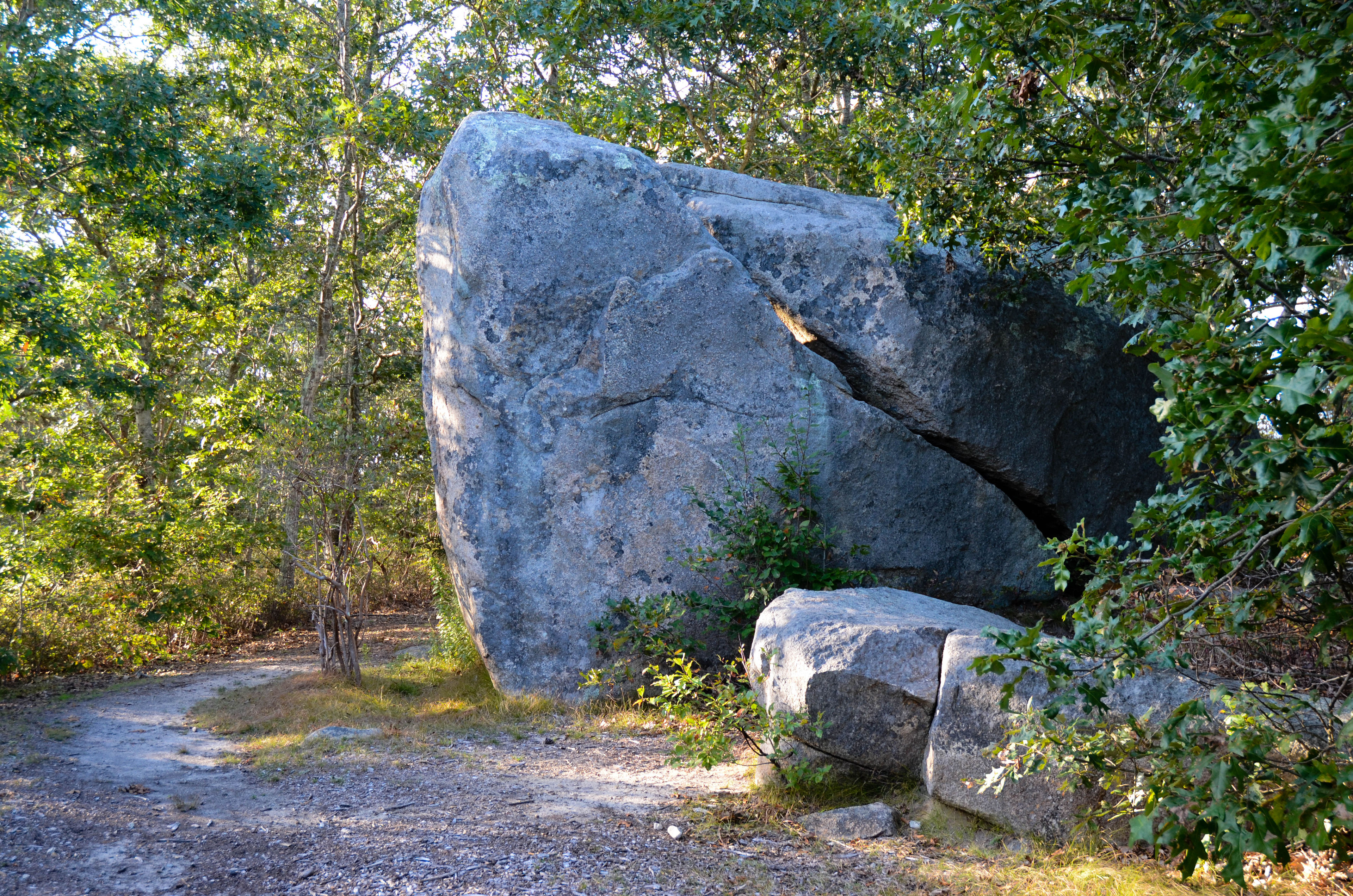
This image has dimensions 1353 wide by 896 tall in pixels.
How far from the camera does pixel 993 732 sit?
4.04 meters

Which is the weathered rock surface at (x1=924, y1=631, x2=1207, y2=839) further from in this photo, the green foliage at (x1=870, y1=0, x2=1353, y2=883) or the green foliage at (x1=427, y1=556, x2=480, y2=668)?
the green foliage at (x1=427, y1=556, x2=480, y2=668)

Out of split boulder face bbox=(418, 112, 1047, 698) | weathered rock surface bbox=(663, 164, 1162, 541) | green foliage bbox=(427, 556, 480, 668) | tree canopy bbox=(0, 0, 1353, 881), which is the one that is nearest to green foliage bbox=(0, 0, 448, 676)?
tree canopy bbox=(0, 0, 1353, 881)

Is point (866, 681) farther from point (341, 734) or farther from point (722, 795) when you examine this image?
point (341, 734)

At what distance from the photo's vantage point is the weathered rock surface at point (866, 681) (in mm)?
4383

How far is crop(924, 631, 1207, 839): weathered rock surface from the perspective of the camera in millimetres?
3812

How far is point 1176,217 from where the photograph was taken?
220cm

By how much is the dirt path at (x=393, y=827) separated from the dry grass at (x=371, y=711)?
25 centimetres

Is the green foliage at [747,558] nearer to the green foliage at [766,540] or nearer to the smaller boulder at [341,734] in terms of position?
the green foliage at [766,540]

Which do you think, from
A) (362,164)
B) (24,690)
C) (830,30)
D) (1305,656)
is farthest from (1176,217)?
(362,164)

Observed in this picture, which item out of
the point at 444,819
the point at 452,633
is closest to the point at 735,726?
the point at 444,819

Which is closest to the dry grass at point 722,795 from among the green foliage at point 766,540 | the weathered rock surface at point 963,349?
the green foliage at point 766,540

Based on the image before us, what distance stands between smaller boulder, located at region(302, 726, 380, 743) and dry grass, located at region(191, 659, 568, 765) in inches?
2.6

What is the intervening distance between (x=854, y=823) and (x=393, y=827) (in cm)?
224

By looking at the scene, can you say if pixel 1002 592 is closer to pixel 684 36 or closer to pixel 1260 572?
pixel 1260 572
